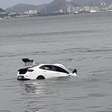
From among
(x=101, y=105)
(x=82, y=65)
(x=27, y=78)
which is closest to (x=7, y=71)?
(x=82, y=65)

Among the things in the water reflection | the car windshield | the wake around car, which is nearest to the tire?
the wake around car

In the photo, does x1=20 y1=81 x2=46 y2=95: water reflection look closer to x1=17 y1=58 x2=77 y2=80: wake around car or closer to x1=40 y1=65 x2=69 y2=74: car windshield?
x1=17 y1=58 x2=77 y2=80: wake around car

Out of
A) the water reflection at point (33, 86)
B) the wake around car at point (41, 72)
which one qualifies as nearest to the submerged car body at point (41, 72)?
the wake around car at point (41, 72)

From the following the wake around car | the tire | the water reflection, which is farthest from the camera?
the tire

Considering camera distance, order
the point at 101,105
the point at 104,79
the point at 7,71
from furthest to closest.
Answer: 1. the point at 7,71
2. the point at 104,79
3. the point at 101,105

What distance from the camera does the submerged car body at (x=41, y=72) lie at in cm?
5362

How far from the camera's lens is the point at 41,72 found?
5416cm

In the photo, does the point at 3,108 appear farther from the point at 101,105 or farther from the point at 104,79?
the point at 104,79

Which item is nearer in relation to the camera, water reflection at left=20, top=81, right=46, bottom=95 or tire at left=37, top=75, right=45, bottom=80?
water reflection at left=20, top=81, right=46, bottom=95

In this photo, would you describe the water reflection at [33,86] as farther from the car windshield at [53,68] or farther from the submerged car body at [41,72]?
the car windshield at [53,68]

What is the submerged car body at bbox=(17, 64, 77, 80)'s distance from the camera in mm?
53625

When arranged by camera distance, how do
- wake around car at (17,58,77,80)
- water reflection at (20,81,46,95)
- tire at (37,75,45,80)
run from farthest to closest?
1. tire at (37,75,45,80)
2. wake around car at (17,58,77,80)
3. water reflection at (20,81,46,95)

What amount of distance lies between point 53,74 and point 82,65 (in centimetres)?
1313

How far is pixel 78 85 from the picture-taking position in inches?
1934
